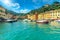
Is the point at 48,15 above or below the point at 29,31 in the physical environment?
above

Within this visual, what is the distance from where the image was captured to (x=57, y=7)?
3.50 meters

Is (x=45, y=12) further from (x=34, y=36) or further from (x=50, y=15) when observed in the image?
(x=34, y=36)

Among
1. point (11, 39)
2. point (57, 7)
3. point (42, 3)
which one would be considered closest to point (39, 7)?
point (42, 3)

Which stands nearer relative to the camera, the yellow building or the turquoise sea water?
the turquoise sea water

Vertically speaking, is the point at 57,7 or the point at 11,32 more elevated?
the point at 57,7

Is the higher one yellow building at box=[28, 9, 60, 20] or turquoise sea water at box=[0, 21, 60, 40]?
yellow building at box=[28, 9, 60, 20]

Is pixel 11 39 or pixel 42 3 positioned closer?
pixel 11 39

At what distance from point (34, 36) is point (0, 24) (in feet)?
2.80

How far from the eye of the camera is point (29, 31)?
3340mm

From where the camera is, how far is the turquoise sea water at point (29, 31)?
321 cm

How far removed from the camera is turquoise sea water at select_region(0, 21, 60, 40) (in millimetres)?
3211

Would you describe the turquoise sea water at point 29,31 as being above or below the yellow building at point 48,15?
below

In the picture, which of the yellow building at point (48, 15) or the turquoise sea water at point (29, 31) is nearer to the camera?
the turquoise sea water at point (29, 31)

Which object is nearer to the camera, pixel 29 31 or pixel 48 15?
pixel 29 31
